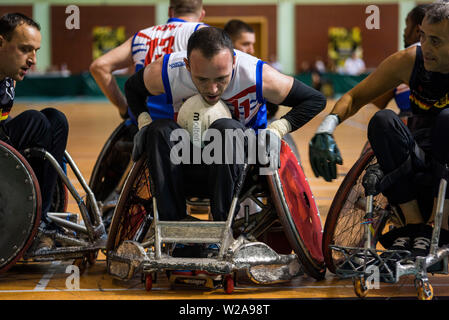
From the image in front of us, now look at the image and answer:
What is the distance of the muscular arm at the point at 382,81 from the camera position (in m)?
3.24

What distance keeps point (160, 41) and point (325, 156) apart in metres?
1.62

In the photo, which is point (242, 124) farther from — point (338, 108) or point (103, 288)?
point (103, 288)

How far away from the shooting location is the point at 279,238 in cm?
341

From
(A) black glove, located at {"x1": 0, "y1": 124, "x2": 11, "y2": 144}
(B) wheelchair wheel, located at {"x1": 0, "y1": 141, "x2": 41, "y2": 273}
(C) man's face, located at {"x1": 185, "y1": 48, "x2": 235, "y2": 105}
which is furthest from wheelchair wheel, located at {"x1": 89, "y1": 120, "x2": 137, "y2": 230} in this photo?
(C) man's face, located at {"x1": 185, "y1": 48, "x2": 235, "y2": 105}

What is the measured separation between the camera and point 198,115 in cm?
308

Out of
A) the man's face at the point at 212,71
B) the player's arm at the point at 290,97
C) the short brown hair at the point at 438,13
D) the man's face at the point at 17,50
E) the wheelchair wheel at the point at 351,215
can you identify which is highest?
the short brown hair at the point at 438,13

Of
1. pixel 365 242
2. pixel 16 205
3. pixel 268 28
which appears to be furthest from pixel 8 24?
pixel 268 28

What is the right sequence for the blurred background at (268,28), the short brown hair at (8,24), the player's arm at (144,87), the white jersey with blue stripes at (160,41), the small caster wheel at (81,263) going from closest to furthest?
the player's arm at (144,87), the short brown hair at (8,24), the small caster wheel at (81,263), the white jersey with blue stripes at (160,41), the blurred background at (268,28)

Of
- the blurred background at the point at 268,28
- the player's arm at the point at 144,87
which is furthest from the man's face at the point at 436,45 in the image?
the blurred background at the point at 268,28

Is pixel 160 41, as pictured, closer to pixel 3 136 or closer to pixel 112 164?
pixel 112 164

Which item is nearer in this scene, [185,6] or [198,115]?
[198,115]

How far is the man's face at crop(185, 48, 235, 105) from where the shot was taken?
9.73 feet

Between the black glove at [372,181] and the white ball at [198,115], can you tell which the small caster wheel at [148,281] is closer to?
the white ball at [198,115]

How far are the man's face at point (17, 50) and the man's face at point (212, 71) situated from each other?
35.6 inches
